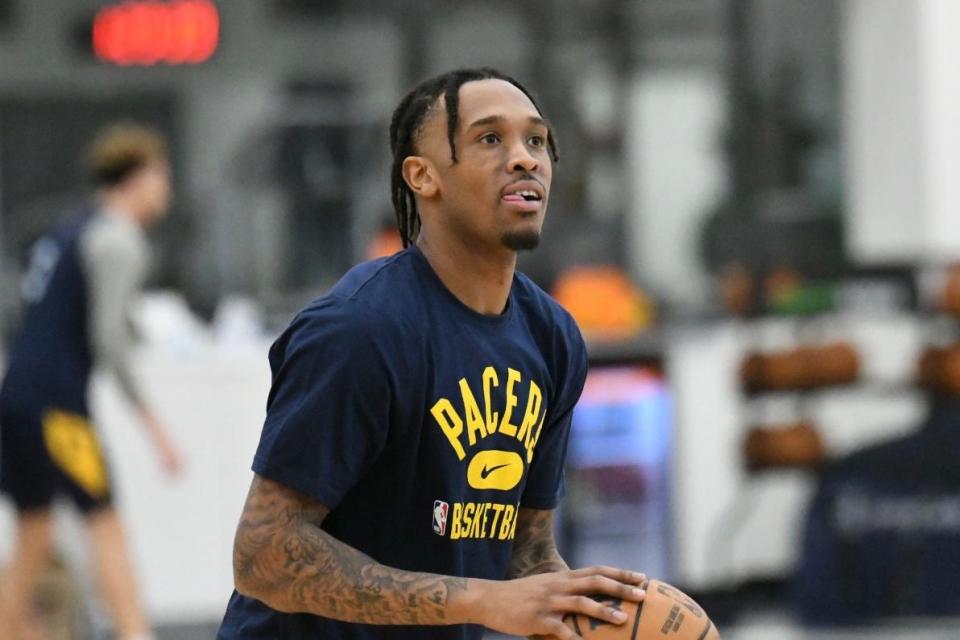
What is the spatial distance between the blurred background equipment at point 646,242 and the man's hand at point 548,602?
5.99 m

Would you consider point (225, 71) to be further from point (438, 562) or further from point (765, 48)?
point (438, 562)

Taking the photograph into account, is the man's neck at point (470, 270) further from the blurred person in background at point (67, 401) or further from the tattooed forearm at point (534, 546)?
the blurred person in background at point (67, 401)

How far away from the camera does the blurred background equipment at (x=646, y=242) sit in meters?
9.60

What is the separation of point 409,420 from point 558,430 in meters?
0.54

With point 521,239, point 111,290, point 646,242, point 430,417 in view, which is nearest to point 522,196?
point 521,239

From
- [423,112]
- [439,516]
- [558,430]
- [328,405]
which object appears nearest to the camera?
[328,405]

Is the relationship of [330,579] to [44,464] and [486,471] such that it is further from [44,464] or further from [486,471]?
[44,464]

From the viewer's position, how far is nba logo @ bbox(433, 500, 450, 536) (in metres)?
3.71

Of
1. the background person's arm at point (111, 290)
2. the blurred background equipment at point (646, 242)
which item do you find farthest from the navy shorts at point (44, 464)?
the blurred background equipment at point (646, 242)

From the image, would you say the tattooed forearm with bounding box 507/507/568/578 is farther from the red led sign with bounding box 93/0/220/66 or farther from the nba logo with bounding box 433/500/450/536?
the red led sign with bounding box 93/0/220/66

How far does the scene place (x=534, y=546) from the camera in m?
4.12

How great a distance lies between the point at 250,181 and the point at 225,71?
1.23m

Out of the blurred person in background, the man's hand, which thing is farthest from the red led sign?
the man's hand

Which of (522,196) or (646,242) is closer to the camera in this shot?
(522,196)
